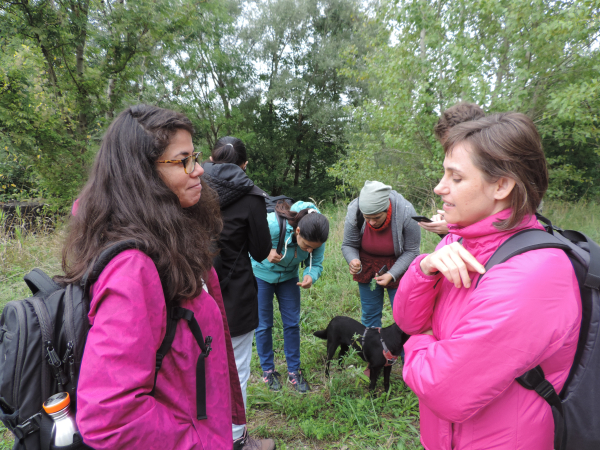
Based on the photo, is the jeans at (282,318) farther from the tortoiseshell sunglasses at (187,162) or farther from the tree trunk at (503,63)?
the tree trunk at (503,63)

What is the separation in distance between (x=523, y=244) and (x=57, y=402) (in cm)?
142

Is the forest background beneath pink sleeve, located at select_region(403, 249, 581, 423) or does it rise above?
above

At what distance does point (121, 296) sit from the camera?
88cm

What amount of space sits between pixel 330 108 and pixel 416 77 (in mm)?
9193

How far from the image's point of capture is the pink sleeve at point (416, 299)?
1218 mm

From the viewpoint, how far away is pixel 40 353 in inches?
35.9

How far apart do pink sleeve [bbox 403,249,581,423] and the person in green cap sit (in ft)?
5.98

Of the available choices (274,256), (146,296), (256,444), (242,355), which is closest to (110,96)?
(274,256)

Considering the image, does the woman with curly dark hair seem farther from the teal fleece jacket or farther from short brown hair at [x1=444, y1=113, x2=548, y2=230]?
the teal fleece jacket

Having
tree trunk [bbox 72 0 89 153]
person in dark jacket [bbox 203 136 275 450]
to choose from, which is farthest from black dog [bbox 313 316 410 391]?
tree trunk [bbox 72 0 89 153]

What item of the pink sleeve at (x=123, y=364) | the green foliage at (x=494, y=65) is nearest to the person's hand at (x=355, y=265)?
the pink sleeve at (x=123, y=364)

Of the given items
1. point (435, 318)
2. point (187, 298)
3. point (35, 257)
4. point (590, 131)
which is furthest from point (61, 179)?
point (590, 131)

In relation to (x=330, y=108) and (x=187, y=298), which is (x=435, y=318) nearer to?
(x=187, y=298)

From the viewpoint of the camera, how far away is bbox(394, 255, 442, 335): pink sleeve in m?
1.22
